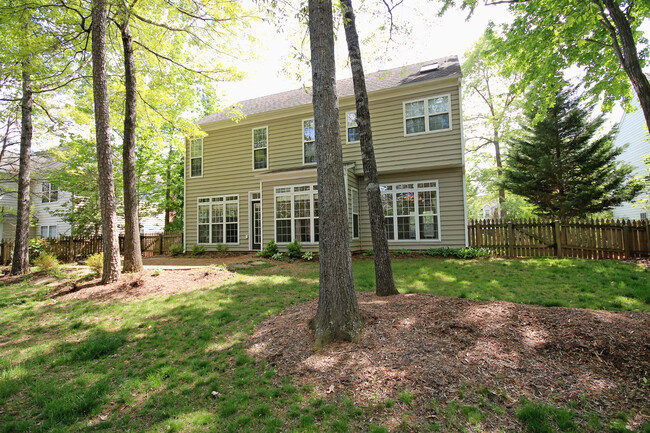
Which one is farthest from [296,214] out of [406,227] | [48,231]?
[48,231]

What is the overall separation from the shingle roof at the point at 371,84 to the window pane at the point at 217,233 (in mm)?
5103

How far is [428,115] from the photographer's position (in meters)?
11.5

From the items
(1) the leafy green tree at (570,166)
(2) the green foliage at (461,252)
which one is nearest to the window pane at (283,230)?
(2) the green foliage at (461,252)

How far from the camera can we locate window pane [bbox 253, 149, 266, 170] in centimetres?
1428

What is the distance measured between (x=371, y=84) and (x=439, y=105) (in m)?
3.32

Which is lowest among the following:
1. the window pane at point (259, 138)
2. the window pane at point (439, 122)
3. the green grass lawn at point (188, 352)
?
the green grass lawn at point (188, 352)

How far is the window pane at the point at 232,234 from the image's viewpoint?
14413mm

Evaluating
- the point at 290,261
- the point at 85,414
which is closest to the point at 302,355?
the point at 85,414

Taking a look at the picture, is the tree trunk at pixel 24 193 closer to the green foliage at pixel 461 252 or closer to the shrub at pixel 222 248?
the shrub at pixel 222 248

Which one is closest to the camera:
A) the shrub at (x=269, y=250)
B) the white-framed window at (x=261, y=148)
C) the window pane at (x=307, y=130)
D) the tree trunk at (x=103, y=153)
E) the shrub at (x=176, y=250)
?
the tree trunk at (x=103, y=153)

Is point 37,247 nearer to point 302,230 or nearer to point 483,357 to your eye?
point 302,230

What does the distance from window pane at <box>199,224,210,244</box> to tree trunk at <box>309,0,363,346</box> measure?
1235 centimetres

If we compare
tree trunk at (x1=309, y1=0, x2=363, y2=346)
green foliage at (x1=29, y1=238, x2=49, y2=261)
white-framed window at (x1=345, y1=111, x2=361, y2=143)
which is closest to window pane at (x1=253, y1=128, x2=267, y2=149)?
white-framed window at (x1=345, y1=111, x2=361, y2=143)

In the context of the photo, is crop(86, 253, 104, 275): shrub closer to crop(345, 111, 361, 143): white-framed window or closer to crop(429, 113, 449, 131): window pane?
crop(345, 111, 361, 143): white-framed window
